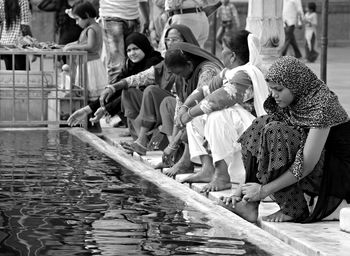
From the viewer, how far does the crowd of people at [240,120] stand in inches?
317

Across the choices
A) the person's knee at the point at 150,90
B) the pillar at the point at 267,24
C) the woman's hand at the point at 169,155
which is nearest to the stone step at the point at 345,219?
the woman's hand at the point at 169,155

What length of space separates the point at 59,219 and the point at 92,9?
22.6ft

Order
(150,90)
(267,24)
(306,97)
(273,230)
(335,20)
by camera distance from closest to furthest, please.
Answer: (273,230), (306,97), (150,90), (267,24), (335,20)

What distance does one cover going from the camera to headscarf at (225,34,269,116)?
30.8 ft

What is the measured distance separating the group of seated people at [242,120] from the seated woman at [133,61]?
10 millimetres

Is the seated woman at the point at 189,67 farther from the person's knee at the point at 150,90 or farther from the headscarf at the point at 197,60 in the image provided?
the person's knee at the point at 150,90

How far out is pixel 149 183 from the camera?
1021 cm

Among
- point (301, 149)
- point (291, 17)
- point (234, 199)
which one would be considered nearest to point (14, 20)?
point (234, 199)

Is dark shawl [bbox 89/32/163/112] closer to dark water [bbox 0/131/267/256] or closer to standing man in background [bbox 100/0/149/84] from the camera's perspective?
dark water [bbox 0/131/267/256]

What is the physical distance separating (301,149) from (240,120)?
1.60 meters

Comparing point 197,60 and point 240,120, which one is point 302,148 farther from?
point 197,60

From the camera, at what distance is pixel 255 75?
9.37 metres

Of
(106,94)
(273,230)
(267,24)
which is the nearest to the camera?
(273,230)

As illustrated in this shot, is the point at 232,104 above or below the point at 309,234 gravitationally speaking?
above
